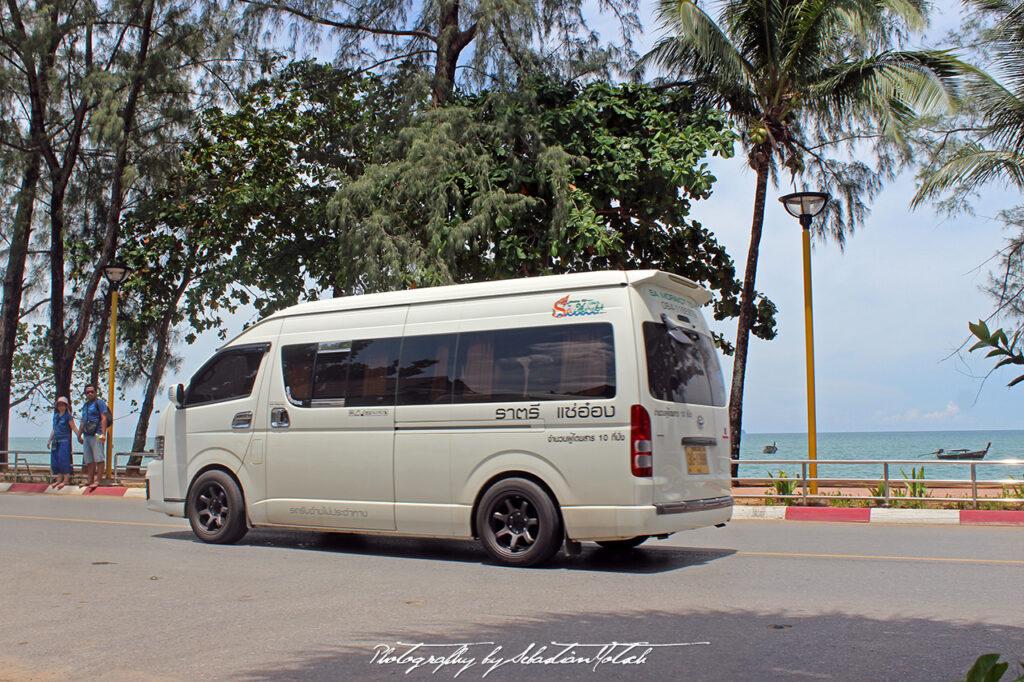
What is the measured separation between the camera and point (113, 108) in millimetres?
23469

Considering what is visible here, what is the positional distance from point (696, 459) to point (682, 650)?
381cm

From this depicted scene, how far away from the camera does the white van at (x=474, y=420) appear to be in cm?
852

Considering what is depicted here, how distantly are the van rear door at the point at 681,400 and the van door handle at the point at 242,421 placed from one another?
4574 millimetres

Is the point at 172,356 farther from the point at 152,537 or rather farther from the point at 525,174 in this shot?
the point at 152,537

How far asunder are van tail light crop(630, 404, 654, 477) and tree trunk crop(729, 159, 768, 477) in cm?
1126

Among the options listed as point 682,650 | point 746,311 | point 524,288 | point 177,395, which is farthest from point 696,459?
point 746,311

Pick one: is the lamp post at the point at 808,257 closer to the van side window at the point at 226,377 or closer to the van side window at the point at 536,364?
the van side window at the point at 536,364

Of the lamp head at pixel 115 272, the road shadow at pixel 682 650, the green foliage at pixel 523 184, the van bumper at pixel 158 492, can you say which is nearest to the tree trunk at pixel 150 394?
the lamp head at pixel 115 272

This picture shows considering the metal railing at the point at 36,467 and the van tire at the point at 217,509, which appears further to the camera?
the metal railing at the point at 36,467

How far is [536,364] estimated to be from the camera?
350 inches

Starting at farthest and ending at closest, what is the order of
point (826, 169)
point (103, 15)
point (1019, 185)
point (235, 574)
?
point (103, 15)
point (826, 169)
point (1019, 185)
point (235, 574)

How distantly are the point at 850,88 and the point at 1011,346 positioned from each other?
62.2 feet

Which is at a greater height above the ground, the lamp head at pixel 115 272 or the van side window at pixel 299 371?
the lamp head at pixel 115 272

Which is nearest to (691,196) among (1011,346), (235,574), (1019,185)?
(1019,185)
